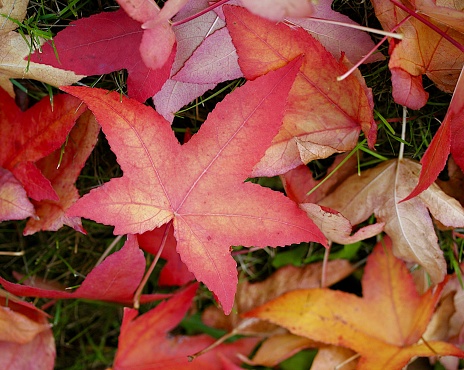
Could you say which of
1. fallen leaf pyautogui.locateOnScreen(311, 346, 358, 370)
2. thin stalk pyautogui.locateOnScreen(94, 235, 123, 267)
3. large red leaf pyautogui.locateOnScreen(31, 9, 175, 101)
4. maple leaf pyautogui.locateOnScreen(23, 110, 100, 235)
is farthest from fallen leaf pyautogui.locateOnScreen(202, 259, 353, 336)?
large red leaf pyautogui.locateOnScreen(31, 9, 175, 101)

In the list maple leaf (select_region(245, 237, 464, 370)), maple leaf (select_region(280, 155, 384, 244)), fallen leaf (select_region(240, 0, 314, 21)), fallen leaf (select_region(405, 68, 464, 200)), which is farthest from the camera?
maple leaf (select_region(245, 237, 464, 370))

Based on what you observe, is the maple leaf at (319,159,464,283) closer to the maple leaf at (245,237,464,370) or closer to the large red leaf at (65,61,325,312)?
the maple leaf at (245,237,464,370)

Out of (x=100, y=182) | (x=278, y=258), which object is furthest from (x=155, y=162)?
(x=278, y=258)

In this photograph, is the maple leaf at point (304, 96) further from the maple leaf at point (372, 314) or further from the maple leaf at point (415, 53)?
the maple leaf at point (372, 314)

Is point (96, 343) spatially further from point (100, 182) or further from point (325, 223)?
point (325, 223)

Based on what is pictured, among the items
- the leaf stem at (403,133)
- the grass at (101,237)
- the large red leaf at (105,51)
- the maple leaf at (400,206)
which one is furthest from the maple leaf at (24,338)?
the leaf stem at (403,133)

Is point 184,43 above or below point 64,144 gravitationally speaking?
above
